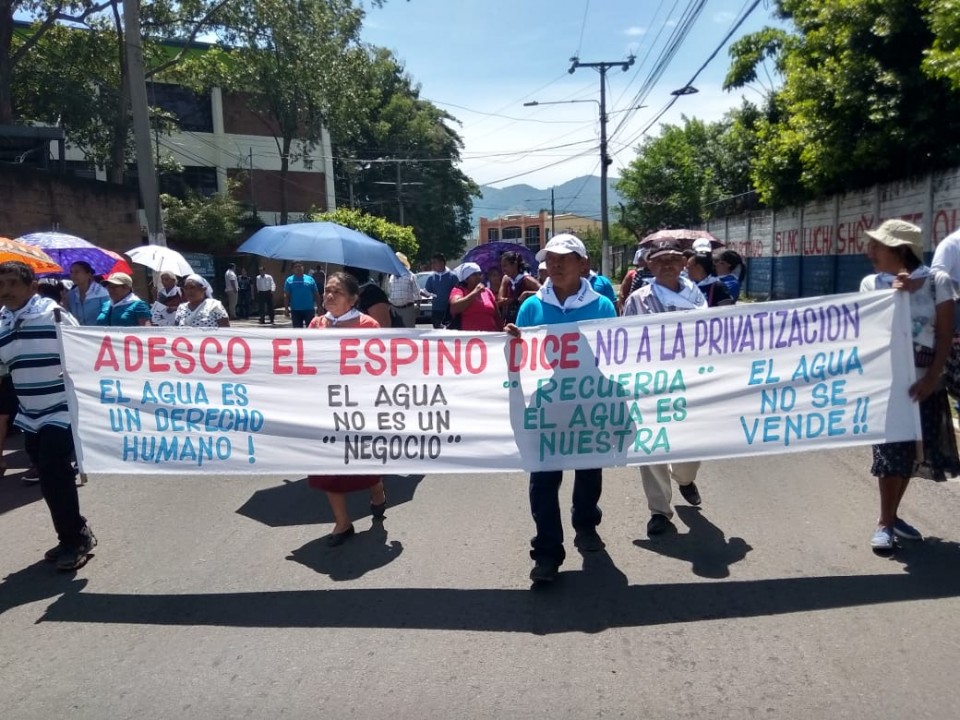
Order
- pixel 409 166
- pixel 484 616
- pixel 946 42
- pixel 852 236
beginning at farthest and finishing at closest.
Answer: pixel 409 166
pixel 852 236
pixel 946 42
pixel 484 616

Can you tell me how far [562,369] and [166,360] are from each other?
2325mm

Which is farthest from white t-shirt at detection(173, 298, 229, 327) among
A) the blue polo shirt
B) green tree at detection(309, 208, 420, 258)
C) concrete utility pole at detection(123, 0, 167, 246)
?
green tree at detection(309, 208, 420, 258)

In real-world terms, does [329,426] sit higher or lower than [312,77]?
lower

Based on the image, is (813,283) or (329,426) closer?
(329,426)

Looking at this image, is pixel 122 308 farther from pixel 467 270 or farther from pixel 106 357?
pixel 467 270

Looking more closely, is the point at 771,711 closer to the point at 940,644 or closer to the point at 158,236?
the point at 940,644

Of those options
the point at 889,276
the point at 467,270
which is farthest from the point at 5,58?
the point at 889,276

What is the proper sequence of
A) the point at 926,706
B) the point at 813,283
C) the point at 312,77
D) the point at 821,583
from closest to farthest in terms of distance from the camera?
the point at 926,706
the point at 821,583
the point at 813,283
the point at 312,77

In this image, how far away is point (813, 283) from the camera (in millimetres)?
19328

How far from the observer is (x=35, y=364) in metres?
5.00

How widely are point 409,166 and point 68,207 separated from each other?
119 ft

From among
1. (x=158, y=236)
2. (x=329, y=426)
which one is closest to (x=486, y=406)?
(x=329, y=426)

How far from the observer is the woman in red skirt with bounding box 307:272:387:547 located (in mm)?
5199

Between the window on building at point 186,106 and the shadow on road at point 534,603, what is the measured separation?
115ft
